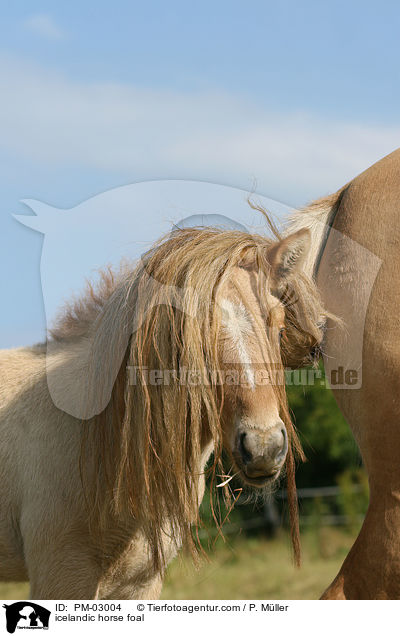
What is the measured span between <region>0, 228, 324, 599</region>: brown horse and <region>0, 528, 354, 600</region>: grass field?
2.58 meters

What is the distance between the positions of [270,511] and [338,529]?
1338 mm

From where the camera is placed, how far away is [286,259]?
2.69 metres

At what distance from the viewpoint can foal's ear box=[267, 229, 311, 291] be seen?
2.67 metres

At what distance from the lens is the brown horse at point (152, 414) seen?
2396 millimetres

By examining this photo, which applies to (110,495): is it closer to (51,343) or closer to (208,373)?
(208,373)

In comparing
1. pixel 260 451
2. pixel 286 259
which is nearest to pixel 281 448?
pixel 260 451

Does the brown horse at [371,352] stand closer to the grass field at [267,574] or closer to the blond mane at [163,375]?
the blond mane at [163,375]

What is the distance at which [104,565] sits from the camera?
9.14ft
